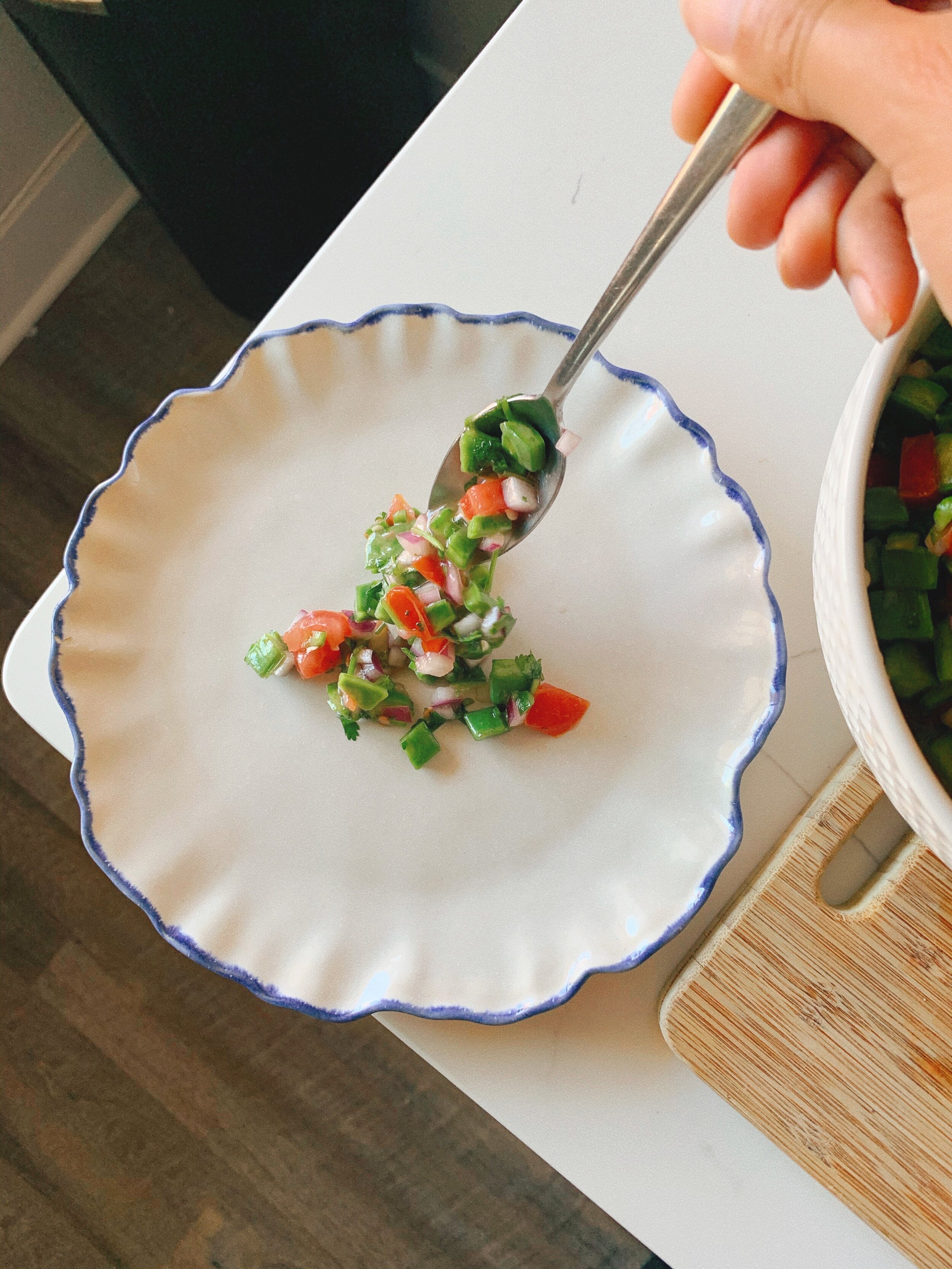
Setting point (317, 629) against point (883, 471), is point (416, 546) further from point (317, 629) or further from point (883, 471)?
point (883, 471)

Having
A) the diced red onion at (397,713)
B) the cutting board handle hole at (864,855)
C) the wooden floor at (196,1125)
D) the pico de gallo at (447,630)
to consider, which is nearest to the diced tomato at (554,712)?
the pico de gallo at (447,630)

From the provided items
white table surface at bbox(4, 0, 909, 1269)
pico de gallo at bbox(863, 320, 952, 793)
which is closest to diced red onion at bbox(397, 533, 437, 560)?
white table surface at bbox(4, 0, 909, 1269)

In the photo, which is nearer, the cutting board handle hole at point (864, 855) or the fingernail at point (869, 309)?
the fingernail at point (869, 309)

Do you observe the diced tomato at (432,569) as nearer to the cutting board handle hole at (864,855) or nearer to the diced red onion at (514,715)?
the diced red onion at (514,715)

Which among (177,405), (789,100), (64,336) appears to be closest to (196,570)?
(177,405)

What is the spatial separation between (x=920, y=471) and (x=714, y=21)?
293 mm

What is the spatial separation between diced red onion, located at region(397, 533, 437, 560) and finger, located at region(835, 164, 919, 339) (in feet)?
1.22

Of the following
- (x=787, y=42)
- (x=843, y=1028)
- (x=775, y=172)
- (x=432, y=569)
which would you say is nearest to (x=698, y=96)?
(x=775, y=172)

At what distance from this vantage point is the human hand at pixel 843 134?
0.44 m

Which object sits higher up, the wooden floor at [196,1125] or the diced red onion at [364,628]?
the diced red onion at [364,628]

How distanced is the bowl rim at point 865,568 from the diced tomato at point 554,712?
270 millimetres

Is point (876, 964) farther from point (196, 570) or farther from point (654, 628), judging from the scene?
point (196, 570)

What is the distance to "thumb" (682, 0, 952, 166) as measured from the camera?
1.45 feet

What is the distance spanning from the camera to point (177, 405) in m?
0.83
